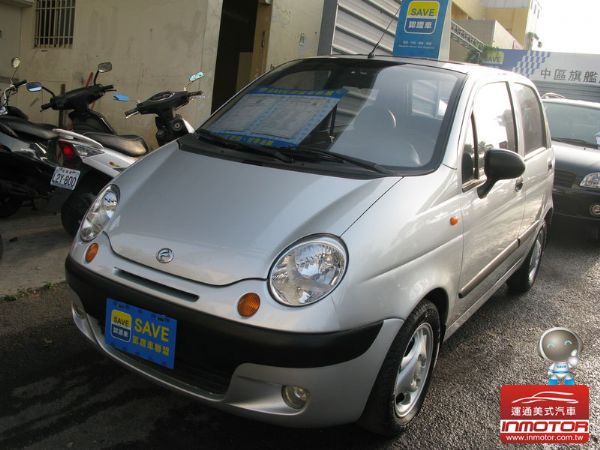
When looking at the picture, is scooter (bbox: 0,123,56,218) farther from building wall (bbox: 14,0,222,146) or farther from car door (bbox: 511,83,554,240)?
car door (bbox: 511,83,554,240)

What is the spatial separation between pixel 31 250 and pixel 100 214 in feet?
7.45

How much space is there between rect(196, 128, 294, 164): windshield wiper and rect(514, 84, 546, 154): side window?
75.3 inches

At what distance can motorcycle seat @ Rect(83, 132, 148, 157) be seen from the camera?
15.3 ft

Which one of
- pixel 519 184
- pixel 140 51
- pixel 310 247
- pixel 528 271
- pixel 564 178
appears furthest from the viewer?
pixel 140 51

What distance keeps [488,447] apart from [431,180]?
1.23 meters

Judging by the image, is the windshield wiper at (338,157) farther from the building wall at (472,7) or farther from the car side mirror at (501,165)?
the building wall at (472,7)

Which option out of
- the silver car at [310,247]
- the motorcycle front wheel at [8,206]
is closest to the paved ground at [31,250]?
the motorcycle front wheel at [8,206]

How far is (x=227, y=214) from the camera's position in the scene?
2291mm

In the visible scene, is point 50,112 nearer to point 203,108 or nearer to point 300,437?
point 203,108

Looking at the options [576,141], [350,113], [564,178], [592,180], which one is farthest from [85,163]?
[576,141]

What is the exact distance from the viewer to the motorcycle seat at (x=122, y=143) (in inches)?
184

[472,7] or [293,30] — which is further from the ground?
[472,7]

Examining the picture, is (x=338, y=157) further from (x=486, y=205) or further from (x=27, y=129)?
(x=27, y=129)

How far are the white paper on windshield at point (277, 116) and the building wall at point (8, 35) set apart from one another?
285 inches
